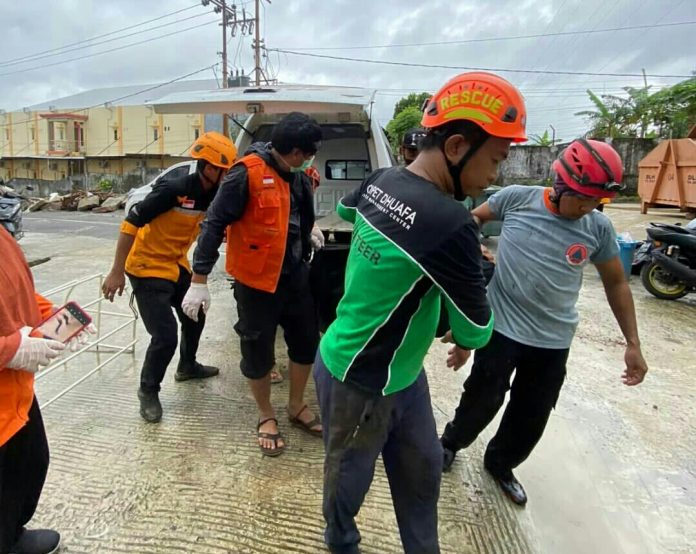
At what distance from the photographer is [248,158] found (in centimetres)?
252

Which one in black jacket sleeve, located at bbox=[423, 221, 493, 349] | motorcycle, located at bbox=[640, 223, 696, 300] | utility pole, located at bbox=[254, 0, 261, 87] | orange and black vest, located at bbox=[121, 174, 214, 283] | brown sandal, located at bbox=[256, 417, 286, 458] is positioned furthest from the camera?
utility pole, located at bbox=[254, 0, 261, 87]

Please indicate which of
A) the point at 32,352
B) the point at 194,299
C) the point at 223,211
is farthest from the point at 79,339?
the point at 223,211

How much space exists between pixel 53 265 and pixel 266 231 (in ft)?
20.6

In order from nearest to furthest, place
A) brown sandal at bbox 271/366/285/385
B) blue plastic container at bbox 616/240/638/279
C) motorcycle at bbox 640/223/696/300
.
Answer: brown sandal at bbox 271/366/285/385 → motorcycle at bbox 640/223/696/300 → blue plastic container at bbox 616/240/638/279

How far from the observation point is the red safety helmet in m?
1.93

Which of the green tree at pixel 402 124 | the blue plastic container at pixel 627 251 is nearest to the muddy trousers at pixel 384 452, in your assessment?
the blue plastic container at pixel 627 251

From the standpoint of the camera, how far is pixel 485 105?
126cm

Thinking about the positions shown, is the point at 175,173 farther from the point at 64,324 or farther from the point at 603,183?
the point at 603,183

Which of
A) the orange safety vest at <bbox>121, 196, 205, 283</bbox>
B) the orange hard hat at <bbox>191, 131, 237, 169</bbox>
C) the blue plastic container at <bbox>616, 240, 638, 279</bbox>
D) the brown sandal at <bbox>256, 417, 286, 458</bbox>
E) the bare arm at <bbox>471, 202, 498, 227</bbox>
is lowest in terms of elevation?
the brown sandal at <bbox>256, 417, 286, 458</bbox>

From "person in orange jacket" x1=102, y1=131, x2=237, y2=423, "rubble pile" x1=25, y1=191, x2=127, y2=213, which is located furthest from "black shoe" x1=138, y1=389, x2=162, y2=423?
"rubble pile" x1=25, y1=191, x2=127, y2=213

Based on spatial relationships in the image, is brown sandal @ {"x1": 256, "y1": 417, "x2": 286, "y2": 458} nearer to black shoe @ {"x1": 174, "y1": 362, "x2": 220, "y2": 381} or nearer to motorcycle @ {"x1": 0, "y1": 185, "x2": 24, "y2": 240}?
black shoe @ {"x1": 174, "y1": 362, "x2": 220, "y2": 381}

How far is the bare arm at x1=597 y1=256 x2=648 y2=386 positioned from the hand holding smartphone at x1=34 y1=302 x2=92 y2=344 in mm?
2165

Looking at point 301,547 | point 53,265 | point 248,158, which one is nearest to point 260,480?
point 301,547

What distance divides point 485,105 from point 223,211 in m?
1.55
